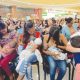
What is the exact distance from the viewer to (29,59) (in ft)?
12.9

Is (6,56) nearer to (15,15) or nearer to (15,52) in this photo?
(15,52)

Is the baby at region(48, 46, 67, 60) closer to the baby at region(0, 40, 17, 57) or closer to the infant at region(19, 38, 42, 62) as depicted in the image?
the infant at region(19, 38, 42, 62)

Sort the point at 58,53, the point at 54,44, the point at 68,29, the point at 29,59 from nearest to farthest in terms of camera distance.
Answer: the point at 29,59 < the point at 58,53 < the point at 54,44 < the point at 68,29

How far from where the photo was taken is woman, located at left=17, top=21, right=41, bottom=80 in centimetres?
390

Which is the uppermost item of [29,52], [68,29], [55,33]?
[55,33]

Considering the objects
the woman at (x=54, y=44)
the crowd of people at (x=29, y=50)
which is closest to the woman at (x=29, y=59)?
the crowd of people at (x=29, y=50)

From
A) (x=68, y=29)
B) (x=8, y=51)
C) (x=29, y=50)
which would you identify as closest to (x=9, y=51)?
(x=8, y=51)

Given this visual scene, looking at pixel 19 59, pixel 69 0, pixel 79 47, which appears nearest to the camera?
pixel 79 47

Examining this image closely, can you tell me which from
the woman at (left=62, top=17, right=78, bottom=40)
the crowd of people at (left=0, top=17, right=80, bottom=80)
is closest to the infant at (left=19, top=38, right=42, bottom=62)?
the crowd of people at (left=0, top=17, right=80, bottom=80)

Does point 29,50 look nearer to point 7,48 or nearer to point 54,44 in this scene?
point 7,48

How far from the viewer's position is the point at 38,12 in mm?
28469

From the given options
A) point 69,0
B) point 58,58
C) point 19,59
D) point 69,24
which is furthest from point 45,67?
point 69,0

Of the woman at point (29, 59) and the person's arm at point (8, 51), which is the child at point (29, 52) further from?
the person's arm at point (8, 51)

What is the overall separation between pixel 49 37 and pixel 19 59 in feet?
2.20
